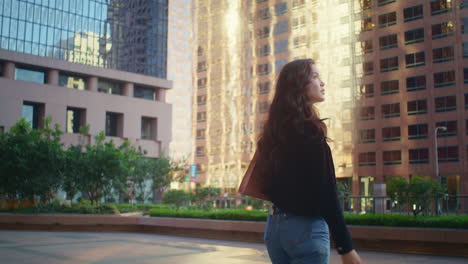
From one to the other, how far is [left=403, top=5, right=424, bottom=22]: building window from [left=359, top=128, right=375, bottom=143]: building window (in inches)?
414

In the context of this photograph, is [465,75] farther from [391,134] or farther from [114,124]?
[114,124]

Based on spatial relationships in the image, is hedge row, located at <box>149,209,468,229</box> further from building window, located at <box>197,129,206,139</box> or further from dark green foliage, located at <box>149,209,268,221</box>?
building window, located at <box>197,129,206,139</box>

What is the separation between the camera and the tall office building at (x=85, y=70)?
4809cm

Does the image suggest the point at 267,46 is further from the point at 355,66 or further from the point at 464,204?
the point at 464,204

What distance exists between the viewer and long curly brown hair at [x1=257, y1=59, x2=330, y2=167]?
264 centimetres

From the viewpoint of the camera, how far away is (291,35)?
5394 cm

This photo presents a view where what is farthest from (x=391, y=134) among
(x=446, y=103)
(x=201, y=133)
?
(x=201, y=133)

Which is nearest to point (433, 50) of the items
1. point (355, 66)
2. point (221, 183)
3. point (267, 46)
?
point (355, 66)

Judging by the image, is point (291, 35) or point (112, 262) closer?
point (112, 262)

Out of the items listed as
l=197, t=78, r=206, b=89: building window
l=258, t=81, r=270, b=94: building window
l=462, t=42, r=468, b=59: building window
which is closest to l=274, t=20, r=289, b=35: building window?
l=258, t=81, r=270, b=94: building window

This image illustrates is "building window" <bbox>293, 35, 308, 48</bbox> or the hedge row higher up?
"building window" <bbox>293, 35, 308, 48</bbox>

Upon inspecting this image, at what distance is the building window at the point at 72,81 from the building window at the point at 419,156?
32029 millimetres

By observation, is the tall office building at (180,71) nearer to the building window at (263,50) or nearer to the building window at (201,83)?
the building window at (201,83)

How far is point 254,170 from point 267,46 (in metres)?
58.0
